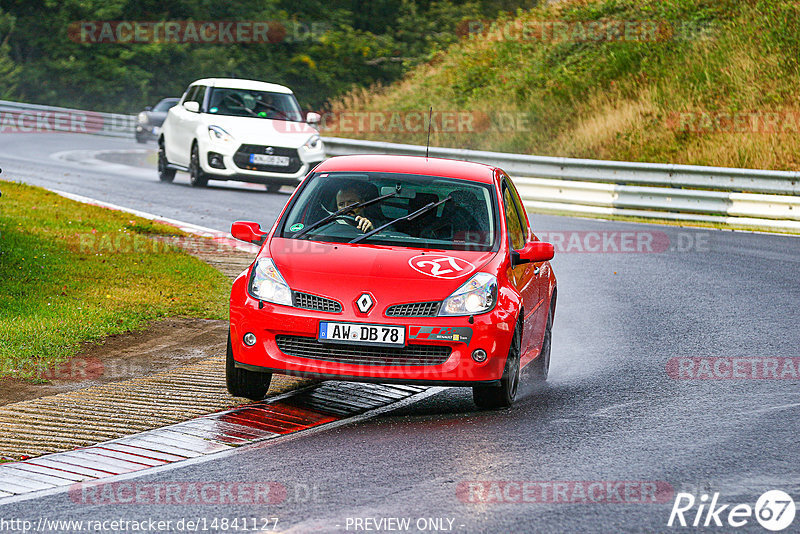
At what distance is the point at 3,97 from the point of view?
161 ft

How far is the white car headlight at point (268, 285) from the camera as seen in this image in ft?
25.1

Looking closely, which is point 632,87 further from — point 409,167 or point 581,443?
point 581,443

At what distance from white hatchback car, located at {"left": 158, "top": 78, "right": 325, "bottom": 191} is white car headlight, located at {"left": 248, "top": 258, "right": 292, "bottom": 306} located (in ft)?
44.8

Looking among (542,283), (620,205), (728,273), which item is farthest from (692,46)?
(542,283)

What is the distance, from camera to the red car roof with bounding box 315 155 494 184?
29.4 feet

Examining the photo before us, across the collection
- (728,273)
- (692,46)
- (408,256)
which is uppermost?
(692,46)

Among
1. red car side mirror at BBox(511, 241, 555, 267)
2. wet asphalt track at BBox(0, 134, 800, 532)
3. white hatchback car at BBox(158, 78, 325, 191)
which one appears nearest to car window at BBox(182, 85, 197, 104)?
white hatchback car at BBox(158, 78, 325, 191)

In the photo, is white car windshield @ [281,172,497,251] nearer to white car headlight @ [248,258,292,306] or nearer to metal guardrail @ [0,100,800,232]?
white car headlight @ [248,258,292,306]

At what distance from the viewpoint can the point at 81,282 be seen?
12.0 metres

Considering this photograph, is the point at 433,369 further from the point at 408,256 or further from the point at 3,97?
the point at 3,97

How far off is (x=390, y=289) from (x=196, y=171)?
1506 centimetres

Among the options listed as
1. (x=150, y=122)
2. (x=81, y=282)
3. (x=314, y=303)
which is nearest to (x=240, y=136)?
(x=81, y=282)

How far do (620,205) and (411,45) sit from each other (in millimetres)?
34104

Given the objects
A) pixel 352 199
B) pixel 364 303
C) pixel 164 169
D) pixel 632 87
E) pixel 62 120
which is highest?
pixel 632 87
